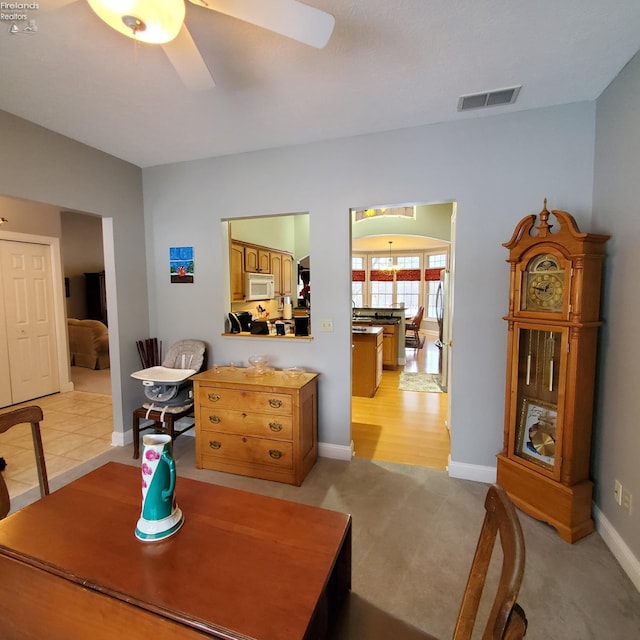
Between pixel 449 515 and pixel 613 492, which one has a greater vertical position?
pixel 613 492

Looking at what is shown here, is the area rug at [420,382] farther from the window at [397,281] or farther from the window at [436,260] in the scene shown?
the window at [436,260]

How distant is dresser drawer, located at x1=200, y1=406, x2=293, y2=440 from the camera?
2574 mm

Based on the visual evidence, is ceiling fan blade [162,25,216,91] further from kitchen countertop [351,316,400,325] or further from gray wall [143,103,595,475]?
kitchen countertop [351,316,400,325]

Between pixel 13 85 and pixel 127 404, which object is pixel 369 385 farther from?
pixel 13 85

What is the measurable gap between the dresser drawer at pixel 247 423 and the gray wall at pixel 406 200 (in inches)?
21.1

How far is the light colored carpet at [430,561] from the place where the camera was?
1477 mm

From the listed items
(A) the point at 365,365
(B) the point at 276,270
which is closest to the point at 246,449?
(A) the point at 365,365

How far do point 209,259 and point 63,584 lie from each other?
2.70m

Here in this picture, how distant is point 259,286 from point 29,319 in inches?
123

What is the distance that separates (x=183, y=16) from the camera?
1.17 meters

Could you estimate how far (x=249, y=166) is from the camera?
10.1 ft

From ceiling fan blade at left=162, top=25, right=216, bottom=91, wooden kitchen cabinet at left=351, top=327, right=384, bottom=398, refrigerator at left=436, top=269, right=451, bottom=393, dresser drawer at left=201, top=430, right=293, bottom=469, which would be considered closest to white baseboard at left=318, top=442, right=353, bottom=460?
dresser drawer at left=201, top=430, right=293, bottom=469

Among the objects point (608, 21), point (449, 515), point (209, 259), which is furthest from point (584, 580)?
point (209, 259)

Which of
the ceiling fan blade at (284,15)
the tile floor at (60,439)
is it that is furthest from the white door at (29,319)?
the ceiling fan blade at (284,15)
